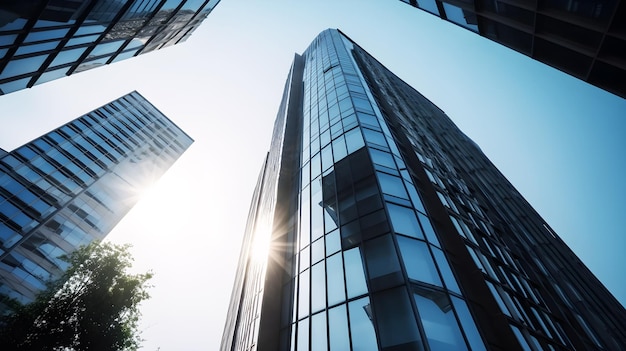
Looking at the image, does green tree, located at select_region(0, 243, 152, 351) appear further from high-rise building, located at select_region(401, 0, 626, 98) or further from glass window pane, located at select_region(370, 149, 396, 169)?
high-rise building, located at select_region(401, 0, 626, 98)

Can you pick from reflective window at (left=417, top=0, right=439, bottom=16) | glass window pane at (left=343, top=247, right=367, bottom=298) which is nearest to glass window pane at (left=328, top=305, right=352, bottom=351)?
glass window pane at (left=343, top=247, right=367, bottom=298)

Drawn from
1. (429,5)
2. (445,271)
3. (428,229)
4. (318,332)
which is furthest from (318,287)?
(429,5)

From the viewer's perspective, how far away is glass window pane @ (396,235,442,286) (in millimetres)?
9164

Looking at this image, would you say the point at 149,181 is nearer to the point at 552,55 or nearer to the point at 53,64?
the point at 53,64

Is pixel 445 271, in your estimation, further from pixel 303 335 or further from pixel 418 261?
pixel 303 335

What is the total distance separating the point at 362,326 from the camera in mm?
8547

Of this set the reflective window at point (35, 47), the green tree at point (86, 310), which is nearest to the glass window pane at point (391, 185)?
the reflective window at point (35, 47)

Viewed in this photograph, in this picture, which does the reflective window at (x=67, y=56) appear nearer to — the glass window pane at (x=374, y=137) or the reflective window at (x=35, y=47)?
the reflective window at (x=35, y=47)

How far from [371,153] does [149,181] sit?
43.6m

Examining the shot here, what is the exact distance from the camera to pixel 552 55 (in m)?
8.94

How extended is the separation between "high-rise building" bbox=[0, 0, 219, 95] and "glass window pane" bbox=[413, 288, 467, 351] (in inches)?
658

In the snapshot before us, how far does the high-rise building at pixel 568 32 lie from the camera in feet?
22.0

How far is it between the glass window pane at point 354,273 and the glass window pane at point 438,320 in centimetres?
190

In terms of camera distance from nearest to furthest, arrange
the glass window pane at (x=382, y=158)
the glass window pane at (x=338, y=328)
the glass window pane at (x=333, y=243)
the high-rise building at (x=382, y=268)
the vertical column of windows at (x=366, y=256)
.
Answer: the vertical column of windows at (x=366, y=256) < the high-rise building at (x=382, y=268) < the glass window pane at (x=338, y=328) < the glass window pane at (x=333, y=243) < the glass window pane at (x=382, y=158)
